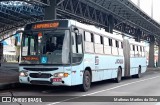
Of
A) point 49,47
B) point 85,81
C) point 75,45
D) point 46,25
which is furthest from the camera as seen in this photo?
point 85,81

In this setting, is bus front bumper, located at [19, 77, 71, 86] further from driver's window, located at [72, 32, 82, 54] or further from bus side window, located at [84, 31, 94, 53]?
bus side window, located at [84, 31, 94, 53]

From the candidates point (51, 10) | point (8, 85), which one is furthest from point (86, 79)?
point (51, 10)

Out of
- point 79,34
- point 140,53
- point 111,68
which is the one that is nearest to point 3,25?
point 140,53

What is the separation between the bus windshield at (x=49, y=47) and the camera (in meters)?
11.8

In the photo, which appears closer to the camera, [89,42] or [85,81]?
[85,81]

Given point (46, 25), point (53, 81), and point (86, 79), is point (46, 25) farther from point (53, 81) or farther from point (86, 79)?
point (86, 79)

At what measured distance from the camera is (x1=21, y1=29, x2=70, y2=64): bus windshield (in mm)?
11781

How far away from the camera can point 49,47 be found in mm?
12000

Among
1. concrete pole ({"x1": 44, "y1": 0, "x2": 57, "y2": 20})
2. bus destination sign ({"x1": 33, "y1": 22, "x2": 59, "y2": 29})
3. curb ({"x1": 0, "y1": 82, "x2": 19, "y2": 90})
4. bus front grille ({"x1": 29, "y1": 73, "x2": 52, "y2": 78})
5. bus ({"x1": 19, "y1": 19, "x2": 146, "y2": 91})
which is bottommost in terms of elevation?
curb ({"x1": 0, "y1": 82, "x2": 19, "y2": 90})

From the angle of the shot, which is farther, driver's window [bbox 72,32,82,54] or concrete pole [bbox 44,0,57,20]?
concrete pole [bbox 44,0,57,20]

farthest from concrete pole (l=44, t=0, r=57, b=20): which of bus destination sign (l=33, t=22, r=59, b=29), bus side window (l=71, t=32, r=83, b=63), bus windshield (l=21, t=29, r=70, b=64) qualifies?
bus side window (l=71, t=32, r=83, b=63)

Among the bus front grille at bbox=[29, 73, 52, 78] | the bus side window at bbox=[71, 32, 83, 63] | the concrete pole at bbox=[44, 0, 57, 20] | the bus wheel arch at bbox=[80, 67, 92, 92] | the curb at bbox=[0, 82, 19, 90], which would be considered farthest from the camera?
the concrete pole at bbox=[44, 0, 57, 20]

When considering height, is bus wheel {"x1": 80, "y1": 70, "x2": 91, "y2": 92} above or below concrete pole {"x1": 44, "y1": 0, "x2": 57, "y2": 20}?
below

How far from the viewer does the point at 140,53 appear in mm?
24609
